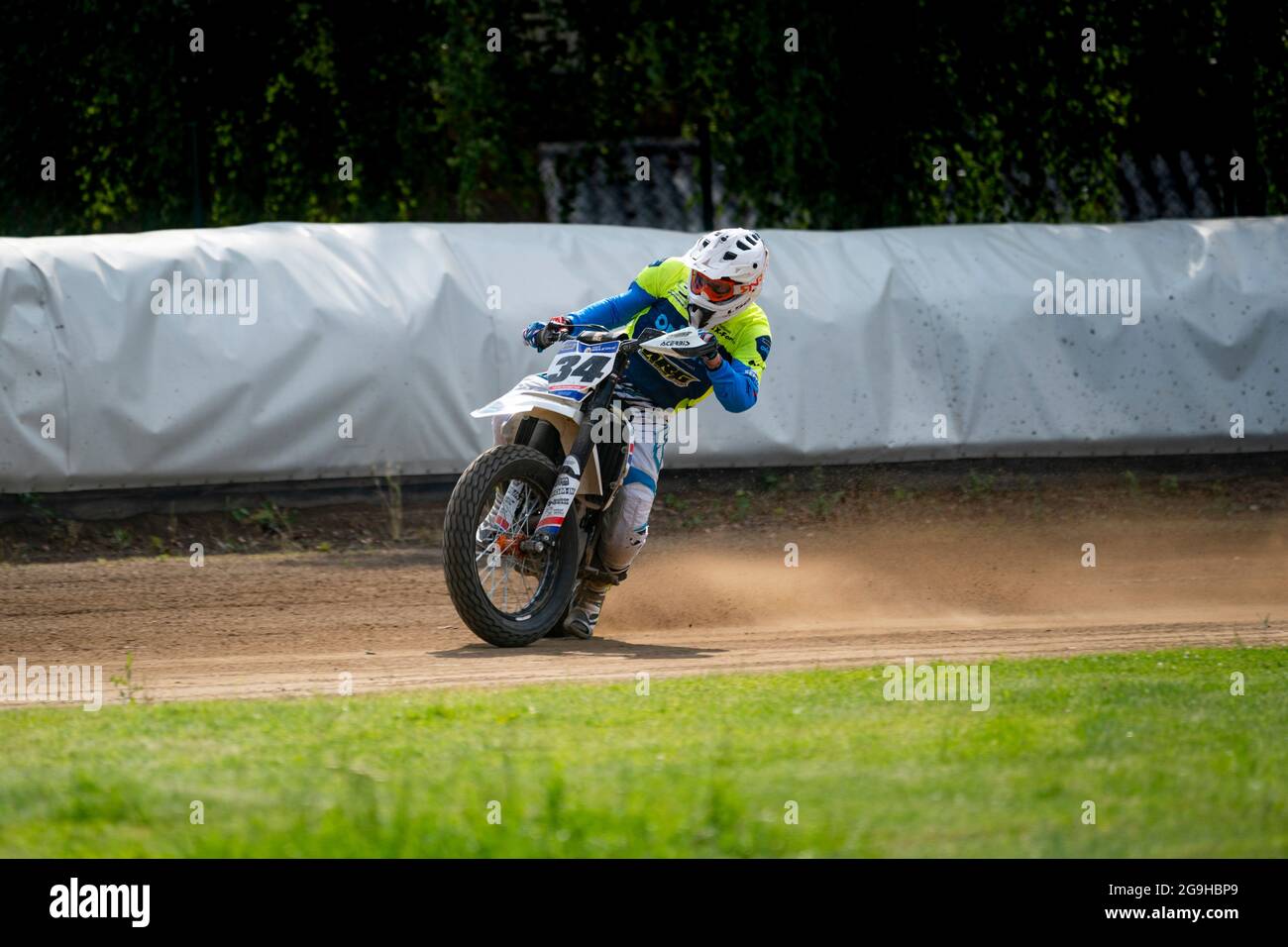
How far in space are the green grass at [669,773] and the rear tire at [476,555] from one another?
116 centimetres

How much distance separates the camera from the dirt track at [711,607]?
26.9 ft

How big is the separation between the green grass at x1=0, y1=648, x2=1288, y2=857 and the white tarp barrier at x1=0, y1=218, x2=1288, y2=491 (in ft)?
16.2

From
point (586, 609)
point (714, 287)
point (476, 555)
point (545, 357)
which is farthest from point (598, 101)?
point (476, 555)

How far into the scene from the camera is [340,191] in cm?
1488

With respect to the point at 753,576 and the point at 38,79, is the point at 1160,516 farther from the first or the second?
the point at 38,79

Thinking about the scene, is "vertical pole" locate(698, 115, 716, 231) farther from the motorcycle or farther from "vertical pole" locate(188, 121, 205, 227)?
the motorcycle

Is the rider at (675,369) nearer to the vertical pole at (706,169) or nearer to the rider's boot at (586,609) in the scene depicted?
the rider's boot at (586,609)

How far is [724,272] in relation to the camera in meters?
8.91

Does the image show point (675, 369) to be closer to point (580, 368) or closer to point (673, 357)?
point (673, 357)

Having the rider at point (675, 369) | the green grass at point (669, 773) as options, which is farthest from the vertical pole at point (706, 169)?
the green grass at point (669, 773)

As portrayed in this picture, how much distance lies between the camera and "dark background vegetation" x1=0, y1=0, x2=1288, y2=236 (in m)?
14.5

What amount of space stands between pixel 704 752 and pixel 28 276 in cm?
760

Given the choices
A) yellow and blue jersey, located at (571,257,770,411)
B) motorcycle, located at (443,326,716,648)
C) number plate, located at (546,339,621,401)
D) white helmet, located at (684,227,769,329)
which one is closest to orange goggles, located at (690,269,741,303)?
white helmet, located at (684,227,769,329)
